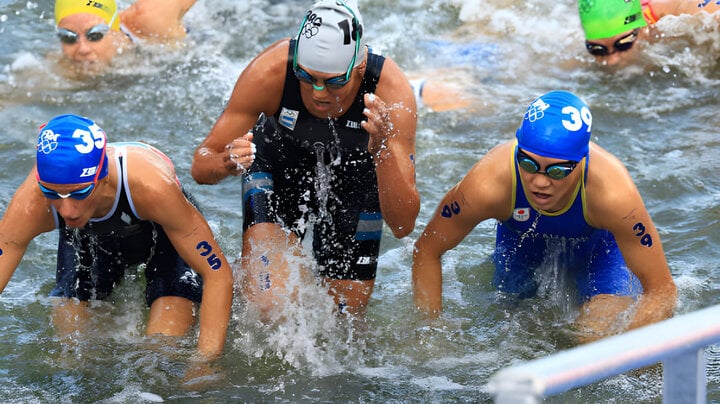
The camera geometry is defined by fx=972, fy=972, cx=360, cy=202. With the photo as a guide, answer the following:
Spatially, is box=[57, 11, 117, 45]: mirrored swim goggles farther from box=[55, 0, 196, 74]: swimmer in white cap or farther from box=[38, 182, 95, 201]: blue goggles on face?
box=[38, 182, 95, 201]: blue goggles on face

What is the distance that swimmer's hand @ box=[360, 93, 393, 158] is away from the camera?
15.7 ft

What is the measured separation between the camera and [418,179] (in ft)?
26.7

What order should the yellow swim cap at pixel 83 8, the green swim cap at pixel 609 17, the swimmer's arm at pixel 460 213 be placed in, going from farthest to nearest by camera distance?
1. the yellow swim cap at pixel 83 8
2. the green swim cap at pixel 609 17
3. the swimmer's arm at pixel 460 213

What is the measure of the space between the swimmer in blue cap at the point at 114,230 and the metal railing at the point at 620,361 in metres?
2.95

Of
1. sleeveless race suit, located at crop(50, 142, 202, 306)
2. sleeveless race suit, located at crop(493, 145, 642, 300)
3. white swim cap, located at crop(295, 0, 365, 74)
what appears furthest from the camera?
sleeveless race suit, located at crop(50, 142, 202, 306)

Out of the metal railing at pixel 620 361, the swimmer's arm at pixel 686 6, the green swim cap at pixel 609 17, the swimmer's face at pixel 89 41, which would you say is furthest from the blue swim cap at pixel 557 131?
the swimmer's face at pixel 89 41

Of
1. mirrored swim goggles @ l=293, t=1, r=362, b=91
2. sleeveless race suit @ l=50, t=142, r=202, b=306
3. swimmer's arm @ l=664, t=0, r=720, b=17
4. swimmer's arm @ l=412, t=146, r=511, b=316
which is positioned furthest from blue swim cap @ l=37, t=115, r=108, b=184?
swimmer's arm @ l=664, t=0, r=720, b=17

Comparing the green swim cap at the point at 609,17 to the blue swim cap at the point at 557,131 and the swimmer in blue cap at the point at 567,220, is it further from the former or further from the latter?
the blue swim cap at the point at 557,131

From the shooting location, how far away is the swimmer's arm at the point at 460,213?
505 centimetres

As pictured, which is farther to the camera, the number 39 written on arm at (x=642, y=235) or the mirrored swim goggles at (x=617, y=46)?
the mirrored swim goggles at (x=617, y=46)

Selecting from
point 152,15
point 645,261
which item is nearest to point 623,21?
point 645,261

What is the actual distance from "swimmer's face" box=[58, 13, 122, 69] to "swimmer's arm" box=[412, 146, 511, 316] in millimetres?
4926

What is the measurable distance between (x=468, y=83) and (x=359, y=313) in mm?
4312

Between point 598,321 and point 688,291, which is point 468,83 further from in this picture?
point 598,321
